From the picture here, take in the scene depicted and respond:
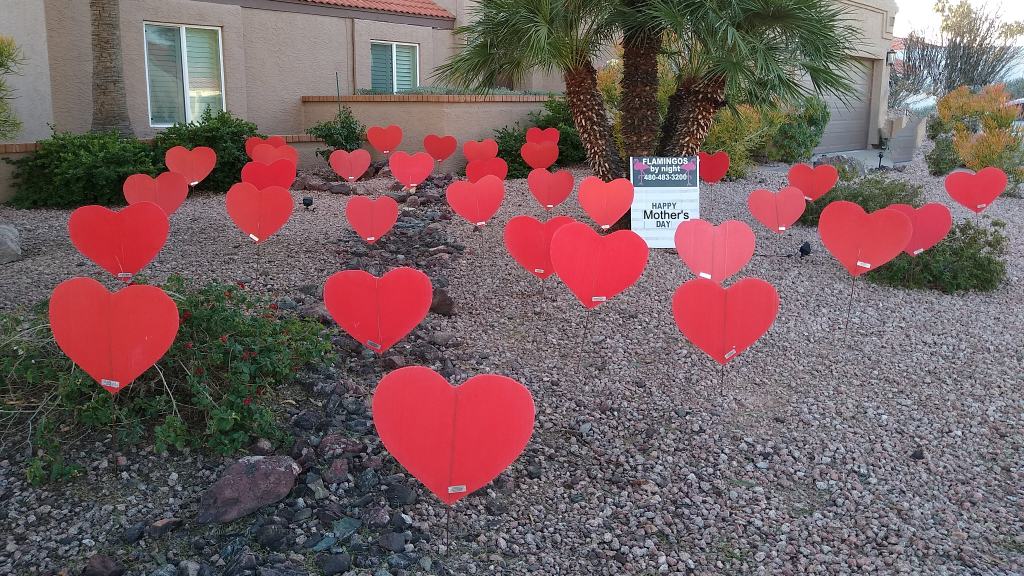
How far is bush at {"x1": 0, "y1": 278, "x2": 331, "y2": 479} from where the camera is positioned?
3426mm

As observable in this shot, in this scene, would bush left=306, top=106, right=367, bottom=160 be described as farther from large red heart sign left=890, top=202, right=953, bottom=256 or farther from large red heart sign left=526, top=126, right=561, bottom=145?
large red heart sign left=890, top=202, right=953, bottom=256

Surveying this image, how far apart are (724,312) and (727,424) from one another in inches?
24.5

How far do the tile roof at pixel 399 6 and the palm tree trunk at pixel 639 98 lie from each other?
25.8 ft

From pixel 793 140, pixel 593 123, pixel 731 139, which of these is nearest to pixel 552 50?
pixel 593 123

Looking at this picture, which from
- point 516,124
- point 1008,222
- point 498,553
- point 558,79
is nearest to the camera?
point 498,553

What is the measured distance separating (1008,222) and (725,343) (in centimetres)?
834

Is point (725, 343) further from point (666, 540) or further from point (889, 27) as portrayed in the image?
point (889, 27)

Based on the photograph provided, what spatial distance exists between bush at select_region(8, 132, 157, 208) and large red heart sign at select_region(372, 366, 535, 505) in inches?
295

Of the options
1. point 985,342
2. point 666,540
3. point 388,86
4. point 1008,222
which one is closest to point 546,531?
point 666,540

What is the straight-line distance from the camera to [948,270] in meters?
7.02

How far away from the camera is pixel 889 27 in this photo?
19062 millimetres

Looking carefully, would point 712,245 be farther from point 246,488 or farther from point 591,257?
point 246,488

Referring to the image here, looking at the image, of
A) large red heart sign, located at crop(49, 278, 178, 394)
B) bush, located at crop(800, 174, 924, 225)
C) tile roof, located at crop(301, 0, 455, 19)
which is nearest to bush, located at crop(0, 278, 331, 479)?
large red heart sign, located at crop(49, 278, 178, 394)

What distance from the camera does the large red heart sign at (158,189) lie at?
20.7 feet
